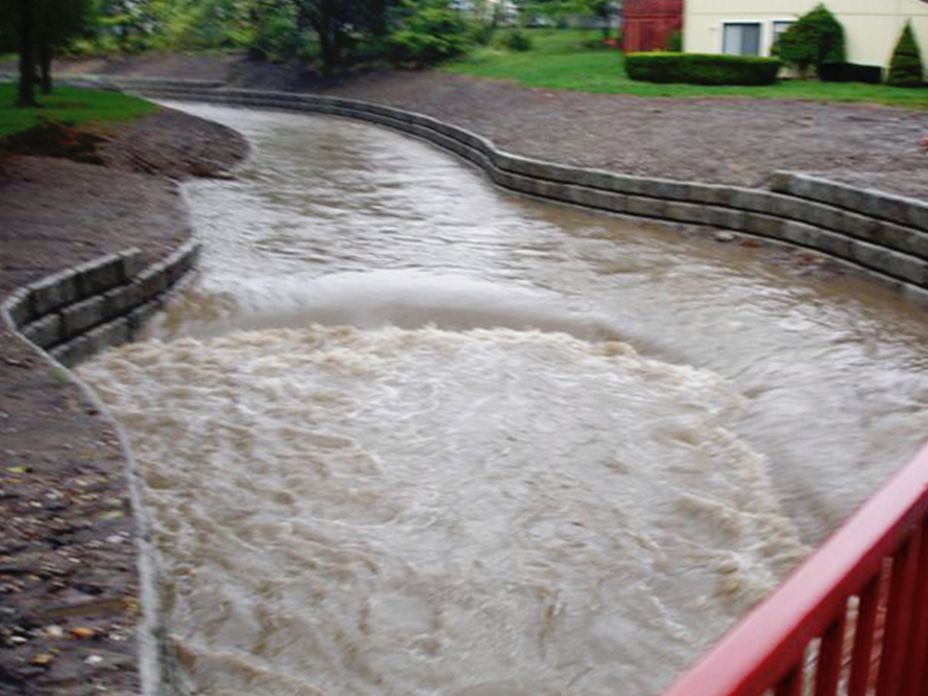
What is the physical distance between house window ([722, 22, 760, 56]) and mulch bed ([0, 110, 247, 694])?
17.7 metres

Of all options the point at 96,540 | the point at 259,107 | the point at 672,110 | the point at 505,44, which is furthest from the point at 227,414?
the point at 505,44

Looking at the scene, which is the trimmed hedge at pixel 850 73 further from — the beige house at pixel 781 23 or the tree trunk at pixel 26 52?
the tree trunk at pixel 26 52

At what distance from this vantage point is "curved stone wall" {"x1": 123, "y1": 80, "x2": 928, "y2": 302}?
35.6 feet

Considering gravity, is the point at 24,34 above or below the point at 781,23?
below

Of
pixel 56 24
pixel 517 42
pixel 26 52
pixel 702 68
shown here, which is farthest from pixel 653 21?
pixel 26 52

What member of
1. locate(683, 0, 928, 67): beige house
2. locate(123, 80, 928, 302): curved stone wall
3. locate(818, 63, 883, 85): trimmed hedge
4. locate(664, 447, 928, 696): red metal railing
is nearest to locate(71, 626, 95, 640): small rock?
locate(664, 447, 928, 696): red metal railing

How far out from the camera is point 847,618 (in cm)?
200

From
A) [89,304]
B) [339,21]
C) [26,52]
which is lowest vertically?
[89,304]

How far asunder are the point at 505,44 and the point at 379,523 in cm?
2883

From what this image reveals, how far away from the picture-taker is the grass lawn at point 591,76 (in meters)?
20.6

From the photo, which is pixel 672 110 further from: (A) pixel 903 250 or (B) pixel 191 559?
(B) pixel 191 559

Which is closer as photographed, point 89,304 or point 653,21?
point 89,304

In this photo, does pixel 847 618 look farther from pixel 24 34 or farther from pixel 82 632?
pixel 24 34

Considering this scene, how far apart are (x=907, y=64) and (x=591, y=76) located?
7044mm
